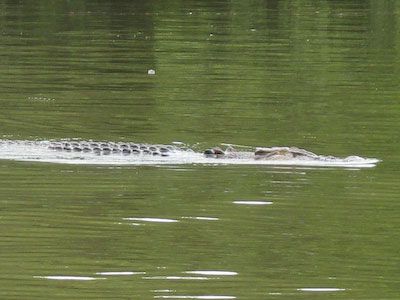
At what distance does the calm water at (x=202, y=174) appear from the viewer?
13141mm

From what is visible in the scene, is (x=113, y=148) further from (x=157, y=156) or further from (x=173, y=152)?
(x=173, y=152)

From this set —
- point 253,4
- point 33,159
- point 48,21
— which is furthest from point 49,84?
point 253,4

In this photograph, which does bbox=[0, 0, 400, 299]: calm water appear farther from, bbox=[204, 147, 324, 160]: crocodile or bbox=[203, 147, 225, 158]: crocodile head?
bbox=[203, 147, 225, 158]: crocodile head

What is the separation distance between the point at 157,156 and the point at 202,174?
3.72ft

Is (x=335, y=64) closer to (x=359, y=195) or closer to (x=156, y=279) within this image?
(x=359, y=195)

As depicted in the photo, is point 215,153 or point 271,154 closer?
point 271,154

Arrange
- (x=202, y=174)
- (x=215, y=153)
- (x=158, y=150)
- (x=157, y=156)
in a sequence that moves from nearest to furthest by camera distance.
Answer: (x=202, y=174) < (x=157, y=156) < (x=158, y=150) < (x=215, y=153)

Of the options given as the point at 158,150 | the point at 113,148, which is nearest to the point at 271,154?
the point at 158,150

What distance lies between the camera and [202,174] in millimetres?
19172

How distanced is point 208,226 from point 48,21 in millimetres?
34165

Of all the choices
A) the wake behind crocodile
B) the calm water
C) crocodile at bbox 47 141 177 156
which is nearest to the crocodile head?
the wake behind crocodile

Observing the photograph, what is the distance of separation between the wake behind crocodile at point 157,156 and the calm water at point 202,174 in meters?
0.41

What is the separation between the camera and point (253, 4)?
5956cm

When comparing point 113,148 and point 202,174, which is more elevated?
point 113,148
